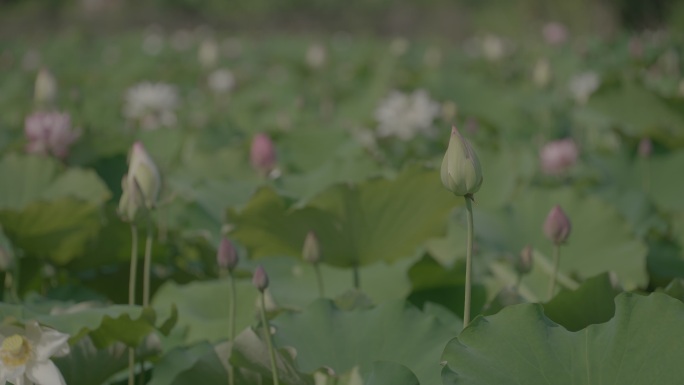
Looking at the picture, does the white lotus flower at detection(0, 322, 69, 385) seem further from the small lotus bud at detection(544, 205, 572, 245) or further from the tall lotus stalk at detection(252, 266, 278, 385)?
the small lotus bud at detection(544, 205, 572, 245)

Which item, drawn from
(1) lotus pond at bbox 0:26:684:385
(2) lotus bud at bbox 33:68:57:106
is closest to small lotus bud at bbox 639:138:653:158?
(1) lotus pond at bbox 0:26:684:385

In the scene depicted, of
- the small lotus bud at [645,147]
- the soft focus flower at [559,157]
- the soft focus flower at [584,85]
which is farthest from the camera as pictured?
the soft focus flower at [584,85]

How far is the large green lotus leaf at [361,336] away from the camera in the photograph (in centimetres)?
96

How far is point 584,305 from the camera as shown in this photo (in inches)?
36.7

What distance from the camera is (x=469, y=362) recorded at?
79cm

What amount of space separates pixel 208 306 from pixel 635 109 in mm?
1236

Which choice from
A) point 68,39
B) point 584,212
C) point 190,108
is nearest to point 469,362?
point 584,212

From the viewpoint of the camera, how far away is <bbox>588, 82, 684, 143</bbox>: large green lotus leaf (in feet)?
6.98

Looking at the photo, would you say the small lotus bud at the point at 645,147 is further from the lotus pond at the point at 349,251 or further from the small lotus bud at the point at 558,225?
the small lotus bud at the point at 558,225

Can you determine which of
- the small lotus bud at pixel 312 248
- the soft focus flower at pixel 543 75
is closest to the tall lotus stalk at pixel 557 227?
the small lotus bud at pixel 312 248

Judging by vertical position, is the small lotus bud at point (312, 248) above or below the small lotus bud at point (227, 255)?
below

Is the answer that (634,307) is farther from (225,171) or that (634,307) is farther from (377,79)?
(377,79)

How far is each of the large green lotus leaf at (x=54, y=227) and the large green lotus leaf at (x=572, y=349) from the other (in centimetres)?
76

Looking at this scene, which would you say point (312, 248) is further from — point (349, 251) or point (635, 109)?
point (635, 109)
